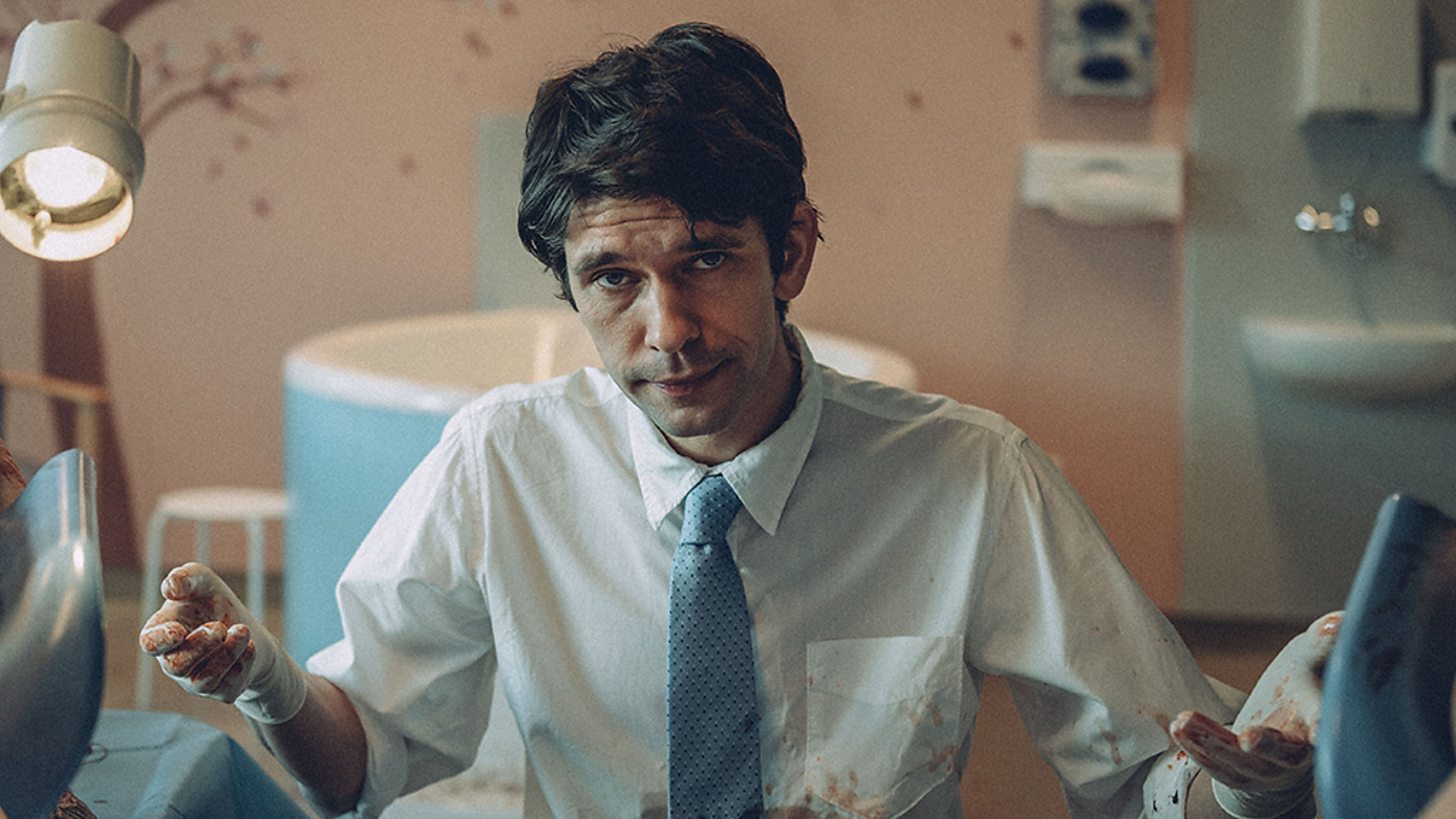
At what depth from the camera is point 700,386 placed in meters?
1.17

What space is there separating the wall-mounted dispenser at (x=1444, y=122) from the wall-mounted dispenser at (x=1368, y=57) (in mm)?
37

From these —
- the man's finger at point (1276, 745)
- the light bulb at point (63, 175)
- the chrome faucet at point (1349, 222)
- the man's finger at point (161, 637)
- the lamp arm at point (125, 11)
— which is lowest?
the man's finger at point (1276, 745)

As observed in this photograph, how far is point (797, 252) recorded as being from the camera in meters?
1.28

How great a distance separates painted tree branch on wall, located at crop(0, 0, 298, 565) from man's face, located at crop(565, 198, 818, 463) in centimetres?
248

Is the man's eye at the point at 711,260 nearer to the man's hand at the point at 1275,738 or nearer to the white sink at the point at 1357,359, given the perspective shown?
the man's hand at the point at 1275,738

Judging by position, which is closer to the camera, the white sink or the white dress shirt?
the white dress shirt

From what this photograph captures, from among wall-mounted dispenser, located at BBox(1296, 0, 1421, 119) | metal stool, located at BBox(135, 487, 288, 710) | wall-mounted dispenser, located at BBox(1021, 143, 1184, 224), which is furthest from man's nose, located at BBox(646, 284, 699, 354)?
wall-mounted dispenser, located at BBox(1296, 0, 1421, 119)

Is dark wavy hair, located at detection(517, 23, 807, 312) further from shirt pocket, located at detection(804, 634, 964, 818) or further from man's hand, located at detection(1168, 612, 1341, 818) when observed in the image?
man's hand, located at detection(1168, 612, 1341, 818)

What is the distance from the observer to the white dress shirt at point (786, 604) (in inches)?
48.6

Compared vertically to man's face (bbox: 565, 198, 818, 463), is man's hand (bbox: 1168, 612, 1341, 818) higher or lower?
lower

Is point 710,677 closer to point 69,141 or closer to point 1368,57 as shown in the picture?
point 69,141

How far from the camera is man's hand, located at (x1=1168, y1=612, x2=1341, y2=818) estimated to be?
0.94 meters

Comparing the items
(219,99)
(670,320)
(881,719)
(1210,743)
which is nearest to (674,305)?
(670,320)

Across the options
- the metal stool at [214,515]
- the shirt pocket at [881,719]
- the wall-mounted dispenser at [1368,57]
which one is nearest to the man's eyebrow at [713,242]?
the shirt pocket at [881,719]
